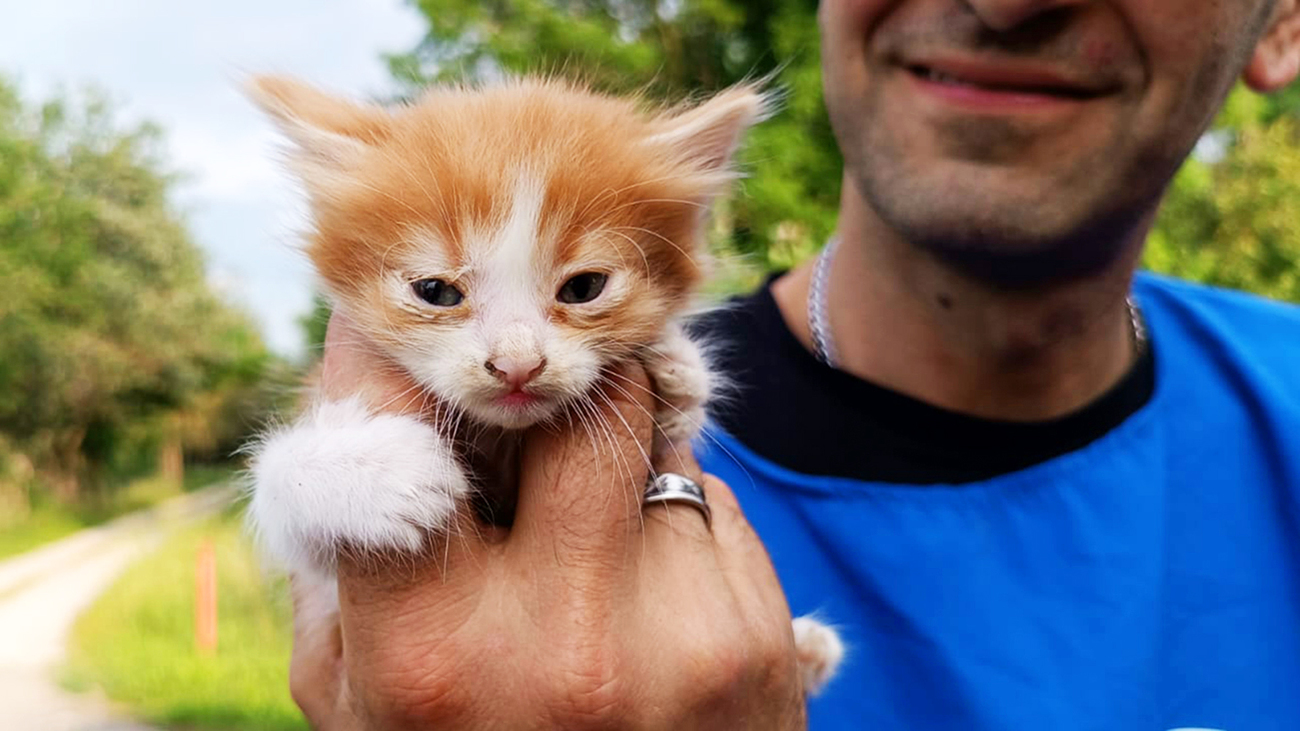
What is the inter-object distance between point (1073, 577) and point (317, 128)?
1825 mm

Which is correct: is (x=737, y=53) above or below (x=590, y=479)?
below

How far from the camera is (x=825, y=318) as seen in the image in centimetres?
254

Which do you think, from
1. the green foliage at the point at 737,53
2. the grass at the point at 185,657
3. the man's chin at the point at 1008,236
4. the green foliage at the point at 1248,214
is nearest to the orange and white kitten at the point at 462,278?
the man's chin at the point at 1008,236

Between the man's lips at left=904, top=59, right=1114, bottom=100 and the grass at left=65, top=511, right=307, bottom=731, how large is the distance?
5305 mm

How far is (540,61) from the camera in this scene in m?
2.16

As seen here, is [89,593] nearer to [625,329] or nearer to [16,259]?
[16,259]

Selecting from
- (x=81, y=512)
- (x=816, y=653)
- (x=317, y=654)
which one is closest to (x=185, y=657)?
(x=81, y=512)

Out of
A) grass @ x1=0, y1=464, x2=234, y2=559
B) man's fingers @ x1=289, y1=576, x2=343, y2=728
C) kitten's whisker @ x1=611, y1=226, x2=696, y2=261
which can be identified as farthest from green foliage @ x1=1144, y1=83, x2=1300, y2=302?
man's fingers @ x1=289, y1=576, x2=343, y2=728

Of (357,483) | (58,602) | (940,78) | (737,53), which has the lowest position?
(58,602)

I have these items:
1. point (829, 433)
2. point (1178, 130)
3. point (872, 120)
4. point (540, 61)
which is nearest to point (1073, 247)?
point (1178, 130)

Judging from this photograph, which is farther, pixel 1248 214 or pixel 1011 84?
pixel 1248 214

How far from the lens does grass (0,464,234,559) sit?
10.7m

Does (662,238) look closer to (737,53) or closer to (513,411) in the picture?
(513,411)

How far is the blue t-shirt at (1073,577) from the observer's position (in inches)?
78.9
